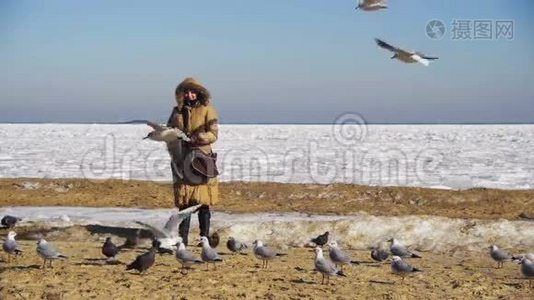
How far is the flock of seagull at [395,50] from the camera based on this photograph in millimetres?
3856

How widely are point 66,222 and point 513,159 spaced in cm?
2327

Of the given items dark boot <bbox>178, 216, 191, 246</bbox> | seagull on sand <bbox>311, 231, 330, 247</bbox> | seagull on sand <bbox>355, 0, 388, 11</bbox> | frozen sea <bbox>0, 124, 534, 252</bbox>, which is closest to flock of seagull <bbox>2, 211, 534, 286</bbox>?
dark boot <bbox>178, 216, 191, 246</bbox>

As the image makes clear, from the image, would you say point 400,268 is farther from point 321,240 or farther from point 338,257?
point 321,240

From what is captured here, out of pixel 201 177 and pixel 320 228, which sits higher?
pixel 201 177

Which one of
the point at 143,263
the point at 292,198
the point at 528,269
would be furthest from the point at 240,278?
the point at 292,198

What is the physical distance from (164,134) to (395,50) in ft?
7.37

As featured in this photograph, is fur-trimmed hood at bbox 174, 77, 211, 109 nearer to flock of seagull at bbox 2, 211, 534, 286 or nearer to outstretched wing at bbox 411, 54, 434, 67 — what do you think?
flock of seagull at bbox 2, 211, 534, 286

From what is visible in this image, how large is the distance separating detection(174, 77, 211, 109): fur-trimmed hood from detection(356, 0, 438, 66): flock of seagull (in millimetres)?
2224

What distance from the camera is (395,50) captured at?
4625mm

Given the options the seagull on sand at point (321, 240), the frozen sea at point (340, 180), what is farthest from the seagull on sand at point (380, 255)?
the frozen sea at point (340, 180)

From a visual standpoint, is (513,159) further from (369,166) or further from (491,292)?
(491,292)

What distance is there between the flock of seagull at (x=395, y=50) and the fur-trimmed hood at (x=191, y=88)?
2224 mm

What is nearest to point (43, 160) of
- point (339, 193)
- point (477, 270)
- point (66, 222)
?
point (339, 193)

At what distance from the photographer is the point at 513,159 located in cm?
2825
